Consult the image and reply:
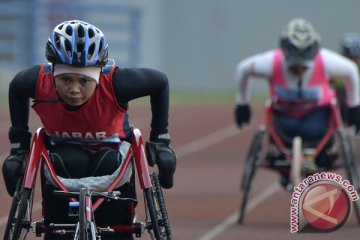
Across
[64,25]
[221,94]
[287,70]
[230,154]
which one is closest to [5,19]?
[221,94]

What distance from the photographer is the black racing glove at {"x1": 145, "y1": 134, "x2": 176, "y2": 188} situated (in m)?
9.04

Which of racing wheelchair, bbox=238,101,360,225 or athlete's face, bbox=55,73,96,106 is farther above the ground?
athlete's face, bbox=55,73,96,106

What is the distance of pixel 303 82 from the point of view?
14047mm

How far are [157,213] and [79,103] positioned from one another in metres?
0.77

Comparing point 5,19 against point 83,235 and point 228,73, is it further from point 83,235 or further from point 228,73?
point 83,235

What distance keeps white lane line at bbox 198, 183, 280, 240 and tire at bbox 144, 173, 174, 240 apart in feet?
11.1

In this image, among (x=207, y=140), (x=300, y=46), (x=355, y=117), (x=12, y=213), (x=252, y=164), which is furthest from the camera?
(x=207, y=140)

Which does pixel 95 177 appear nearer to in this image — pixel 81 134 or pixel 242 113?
pixel 81 134

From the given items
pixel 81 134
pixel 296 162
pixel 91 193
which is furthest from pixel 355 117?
pixel 91 193

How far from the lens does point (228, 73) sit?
129ft

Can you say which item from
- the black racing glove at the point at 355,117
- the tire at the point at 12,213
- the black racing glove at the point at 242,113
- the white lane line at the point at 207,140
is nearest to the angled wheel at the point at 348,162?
the black racing glove at the point at 355,117

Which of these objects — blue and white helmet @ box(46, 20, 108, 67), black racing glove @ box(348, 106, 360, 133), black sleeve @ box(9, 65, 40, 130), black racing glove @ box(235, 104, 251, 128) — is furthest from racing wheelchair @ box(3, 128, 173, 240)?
black racing glove @ box(235, 104, 251, 128)

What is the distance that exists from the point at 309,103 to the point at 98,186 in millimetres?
5530

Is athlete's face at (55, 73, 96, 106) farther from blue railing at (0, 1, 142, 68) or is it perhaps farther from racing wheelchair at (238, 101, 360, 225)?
blue railing at (0, 1, 142, 68)
